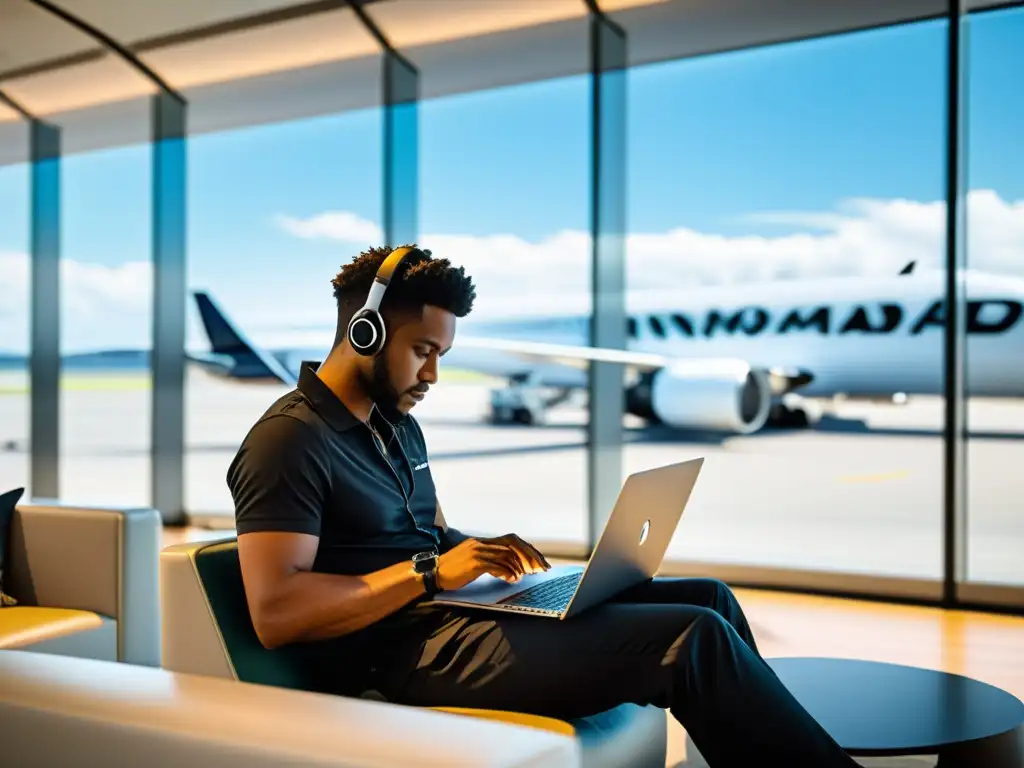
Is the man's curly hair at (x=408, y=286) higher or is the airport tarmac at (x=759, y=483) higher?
the man's curly hair at (x=408, y=286)

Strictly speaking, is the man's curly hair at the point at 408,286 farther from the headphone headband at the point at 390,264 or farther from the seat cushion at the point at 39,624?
the seat cushion at the point at 39,624

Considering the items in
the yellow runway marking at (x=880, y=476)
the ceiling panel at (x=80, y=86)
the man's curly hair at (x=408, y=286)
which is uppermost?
the ceiling panel at (x=80, y=86)

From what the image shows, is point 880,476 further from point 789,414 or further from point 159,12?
point 159,12

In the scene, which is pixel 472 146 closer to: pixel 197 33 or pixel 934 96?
pixel 197 33

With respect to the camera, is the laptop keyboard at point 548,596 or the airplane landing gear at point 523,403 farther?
the airplane landing gear at point 523,403

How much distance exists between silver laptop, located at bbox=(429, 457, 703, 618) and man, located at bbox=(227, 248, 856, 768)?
2cm

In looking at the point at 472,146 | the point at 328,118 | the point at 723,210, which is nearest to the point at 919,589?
the point at 723,210

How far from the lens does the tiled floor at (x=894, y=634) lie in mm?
2871

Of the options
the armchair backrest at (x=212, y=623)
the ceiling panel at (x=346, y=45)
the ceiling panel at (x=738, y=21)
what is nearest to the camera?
the armchair backrest at (x=212, y=623)

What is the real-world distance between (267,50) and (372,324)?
3.61 meters

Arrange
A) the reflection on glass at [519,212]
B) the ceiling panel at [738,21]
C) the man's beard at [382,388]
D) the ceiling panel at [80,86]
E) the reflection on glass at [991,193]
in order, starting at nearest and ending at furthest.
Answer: the man's beard at [382,388]
the reflection on glass at [991,193]
the ceiling panel at [738,21]
the reflection on glass at [519,212]
the ceiling panel at [80,86]

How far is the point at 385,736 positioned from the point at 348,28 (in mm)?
3979

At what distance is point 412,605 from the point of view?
4.45 feet

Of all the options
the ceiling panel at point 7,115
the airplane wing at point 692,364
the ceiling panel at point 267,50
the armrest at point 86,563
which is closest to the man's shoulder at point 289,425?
the armrest at point 86,563
